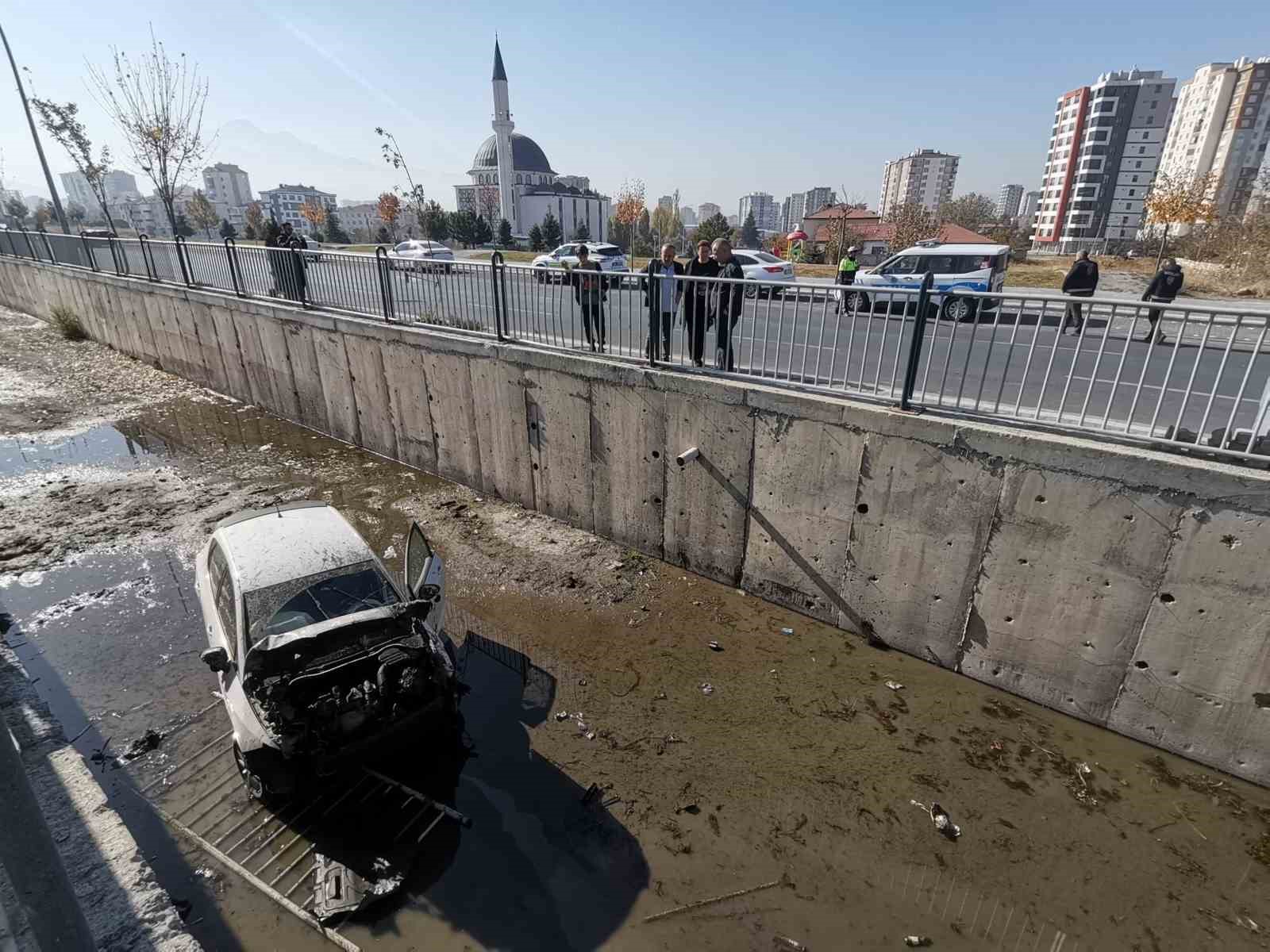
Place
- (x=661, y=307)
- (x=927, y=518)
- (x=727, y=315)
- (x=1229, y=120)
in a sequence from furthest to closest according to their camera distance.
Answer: (x=1229, y=120), (x=661, y=307), (x=727, y=315), (x=927, y=518)

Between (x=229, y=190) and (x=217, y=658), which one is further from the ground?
(x=229, y=190)

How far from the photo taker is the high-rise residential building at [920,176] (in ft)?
414

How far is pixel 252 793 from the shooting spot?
410 centimetres

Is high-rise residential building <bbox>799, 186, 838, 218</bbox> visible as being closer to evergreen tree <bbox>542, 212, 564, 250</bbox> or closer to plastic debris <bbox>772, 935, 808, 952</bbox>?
evergreen tree <bbox>542, 212, 564, 250</bbox>

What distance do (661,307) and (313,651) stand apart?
464 centimetres

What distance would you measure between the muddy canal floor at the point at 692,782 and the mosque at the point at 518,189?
74.0 metres

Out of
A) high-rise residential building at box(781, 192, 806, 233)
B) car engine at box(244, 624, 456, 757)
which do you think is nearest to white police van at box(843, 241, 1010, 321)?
car engine at box(244, 624, 456, 757)

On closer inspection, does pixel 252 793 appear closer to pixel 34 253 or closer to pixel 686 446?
pixel 686 446

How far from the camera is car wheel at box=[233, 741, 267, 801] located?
12.6ft

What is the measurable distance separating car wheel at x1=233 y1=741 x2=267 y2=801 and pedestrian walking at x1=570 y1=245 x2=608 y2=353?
17.1 ft

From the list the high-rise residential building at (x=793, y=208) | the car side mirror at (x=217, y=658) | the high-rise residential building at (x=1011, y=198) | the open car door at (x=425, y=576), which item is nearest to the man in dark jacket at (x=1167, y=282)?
the open car door at (x=425, y=576)

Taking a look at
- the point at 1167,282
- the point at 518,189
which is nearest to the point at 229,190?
the point at 518,189

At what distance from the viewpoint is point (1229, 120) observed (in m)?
80.8

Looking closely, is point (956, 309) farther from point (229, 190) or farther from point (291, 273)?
point (229, 190)
